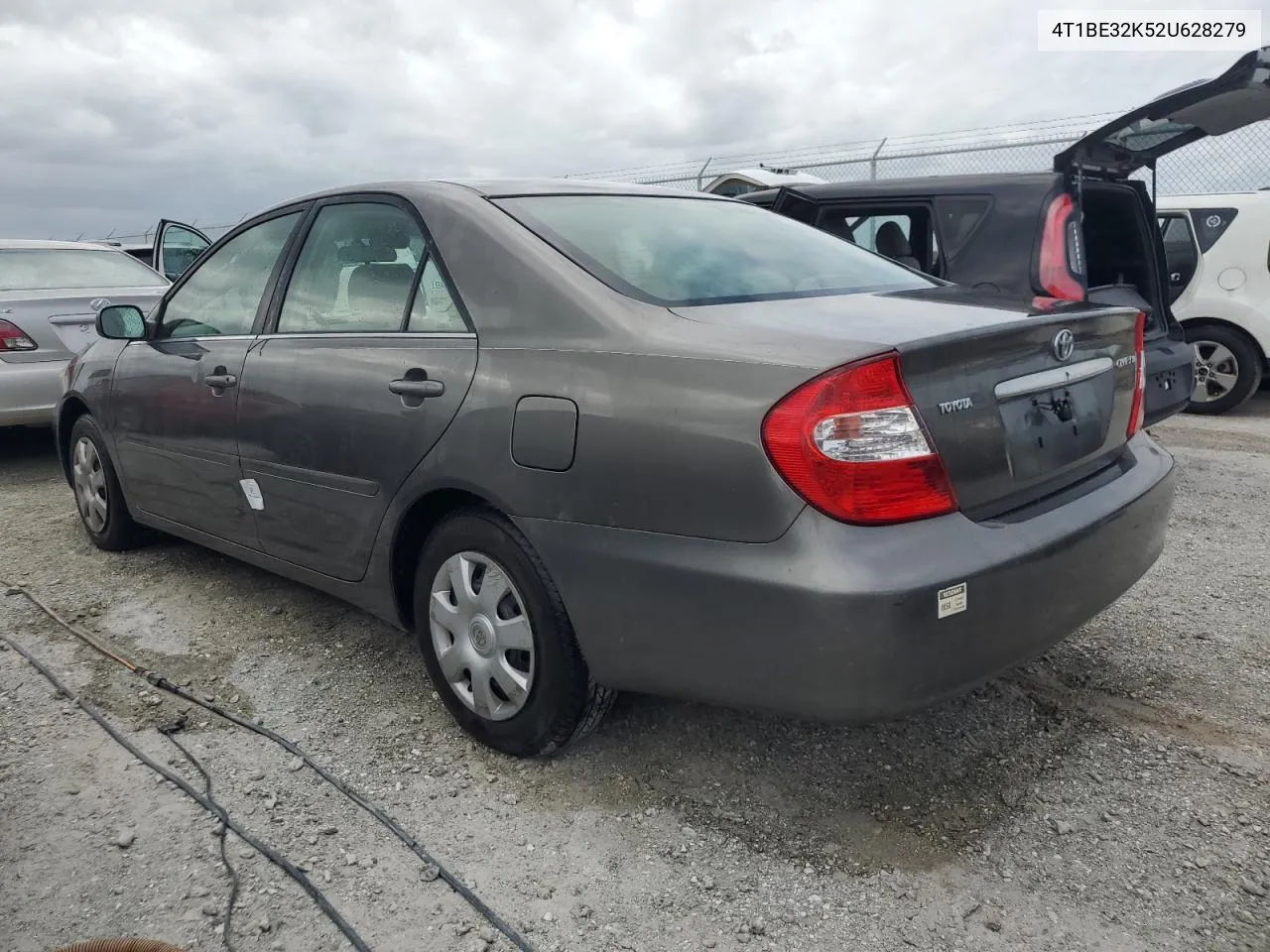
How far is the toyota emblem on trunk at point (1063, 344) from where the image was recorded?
2365 millimetres

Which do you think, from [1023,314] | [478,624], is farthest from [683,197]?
[478,624]

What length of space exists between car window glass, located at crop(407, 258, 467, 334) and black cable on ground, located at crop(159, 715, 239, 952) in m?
1.31

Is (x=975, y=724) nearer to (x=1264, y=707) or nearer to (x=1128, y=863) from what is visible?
(x=1128, y=863)

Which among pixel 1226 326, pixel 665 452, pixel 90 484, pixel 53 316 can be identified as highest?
pixel 53 316

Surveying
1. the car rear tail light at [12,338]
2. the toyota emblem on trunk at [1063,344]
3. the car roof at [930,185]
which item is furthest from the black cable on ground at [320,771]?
the car roof at [930,185]

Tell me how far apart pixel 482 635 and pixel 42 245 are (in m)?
6.24

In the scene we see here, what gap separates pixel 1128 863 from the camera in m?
2.20

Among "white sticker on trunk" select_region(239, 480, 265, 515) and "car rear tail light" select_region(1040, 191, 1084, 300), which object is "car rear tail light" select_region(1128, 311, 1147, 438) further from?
"white sticker on trunk" select_region(239, 480, 265, 515)

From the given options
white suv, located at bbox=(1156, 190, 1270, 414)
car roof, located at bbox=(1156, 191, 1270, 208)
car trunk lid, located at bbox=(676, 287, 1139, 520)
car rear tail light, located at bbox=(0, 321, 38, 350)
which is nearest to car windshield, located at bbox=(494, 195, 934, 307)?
car trunk lid, located at bbox=(676, 287, 1139, 520)

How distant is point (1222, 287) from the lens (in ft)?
25.4

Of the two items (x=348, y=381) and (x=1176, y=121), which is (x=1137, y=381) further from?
(x=1176, y=121)

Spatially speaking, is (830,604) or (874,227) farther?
(874,227)

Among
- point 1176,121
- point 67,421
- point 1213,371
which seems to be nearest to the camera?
point 67,421

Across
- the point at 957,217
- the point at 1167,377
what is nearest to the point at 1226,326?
the point at 1167,377
